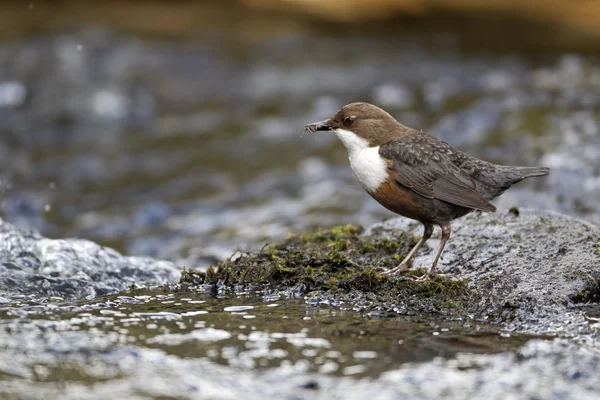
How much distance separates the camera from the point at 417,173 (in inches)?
193

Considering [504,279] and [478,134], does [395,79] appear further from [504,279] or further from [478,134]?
[504,279]

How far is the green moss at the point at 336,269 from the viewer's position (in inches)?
172

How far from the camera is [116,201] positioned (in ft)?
31.7

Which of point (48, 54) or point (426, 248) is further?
point (48, 54)

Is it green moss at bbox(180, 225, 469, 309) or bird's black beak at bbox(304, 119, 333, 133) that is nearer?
green moss at bbox(180, 225, 469, 309)

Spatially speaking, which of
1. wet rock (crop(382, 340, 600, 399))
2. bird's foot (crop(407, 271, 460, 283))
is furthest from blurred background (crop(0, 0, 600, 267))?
wet rock (crop(382, 340, 600, 399))

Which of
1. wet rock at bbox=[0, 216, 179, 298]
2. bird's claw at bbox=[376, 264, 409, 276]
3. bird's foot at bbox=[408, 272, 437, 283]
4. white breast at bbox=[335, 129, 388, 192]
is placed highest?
white breast at bbox=[335, 129, 388, 192]

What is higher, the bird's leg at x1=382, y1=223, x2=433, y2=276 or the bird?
the bird

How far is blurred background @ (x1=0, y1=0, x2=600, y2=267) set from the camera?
8.84 meters

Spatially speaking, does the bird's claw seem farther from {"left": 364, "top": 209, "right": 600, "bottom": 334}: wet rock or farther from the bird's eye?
the bird's eye

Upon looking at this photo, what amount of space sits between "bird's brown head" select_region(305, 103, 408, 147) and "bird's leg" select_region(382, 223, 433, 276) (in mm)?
672

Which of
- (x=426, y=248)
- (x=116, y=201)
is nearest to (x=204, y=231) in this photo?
(x=116, y=201)

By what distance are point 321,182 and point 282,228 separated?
1482 mm

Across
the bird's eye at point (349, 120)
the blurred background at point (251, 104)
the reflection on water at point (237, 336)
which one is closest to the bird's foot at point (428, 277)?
the reflection on water at point (237, 336)
